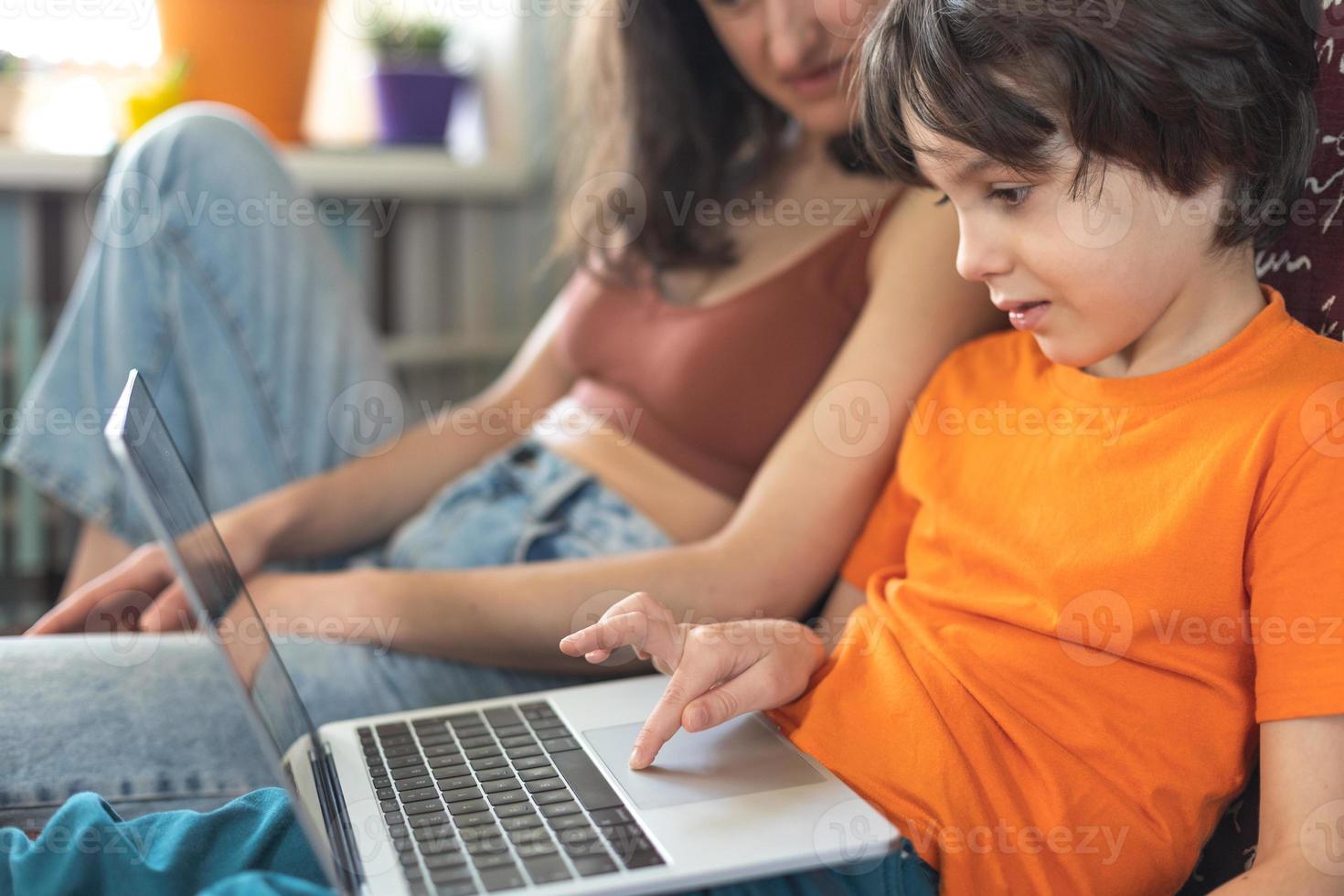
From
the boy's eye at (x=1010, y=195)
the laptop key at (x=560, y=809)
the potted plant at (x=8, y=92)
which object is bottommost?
the laptop key at (x=560, y=809)

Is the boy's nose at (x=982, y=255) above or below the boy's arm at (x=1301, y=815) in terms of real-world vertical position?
above

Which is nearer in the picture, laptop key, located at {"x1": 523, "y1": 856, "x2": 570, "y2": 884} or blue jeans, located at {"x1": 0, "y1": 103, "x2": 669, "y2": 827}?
laptop key, located at {"x1": 523, "y1": 856, "x2": 570, "y2": 884}

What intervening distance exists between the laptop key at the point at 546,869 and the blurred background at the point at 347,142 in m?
1.13

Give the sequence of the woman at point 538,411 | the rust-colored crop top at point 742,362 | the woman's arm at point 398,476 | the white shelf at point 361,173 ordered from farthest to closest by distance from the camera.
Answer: the white shelf at point 361,173 → the woman's arm at point 398,476 → the rust-colored crop top at point 742,362 → the woman at point 538,411

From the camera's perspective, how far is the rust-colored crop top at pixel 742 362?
1.02m

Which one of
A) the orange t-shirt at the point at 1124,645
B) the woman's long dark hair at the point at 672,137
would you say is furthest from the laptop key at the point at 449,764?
the woman's long dark hair at the point at 672,137

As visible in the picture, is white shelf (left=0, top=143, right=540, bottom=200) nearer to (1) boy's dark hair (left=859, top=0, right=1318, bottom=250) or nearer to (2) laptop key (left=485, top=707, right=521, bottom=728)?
(2) laptop key (left=485, top=707, right=521, bottom=728)

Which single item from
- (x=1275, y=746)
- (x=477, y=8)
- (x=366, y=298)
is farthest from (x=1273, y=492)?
(x=477, y=8)

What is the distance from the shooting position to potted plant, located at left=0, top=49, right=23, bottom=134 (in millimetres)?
1733

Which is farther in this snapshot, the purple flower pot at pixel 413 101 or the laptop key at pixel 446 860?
the purple flower pot at pixel 413 101

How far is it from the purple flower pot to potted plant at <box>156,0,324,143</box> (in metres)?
0.14

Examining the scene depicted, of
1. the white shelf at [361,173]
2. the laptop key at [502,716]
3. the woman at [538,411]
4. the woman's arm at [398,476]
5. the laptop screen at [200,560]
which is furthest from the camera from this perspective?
the white shelf at [361,173]

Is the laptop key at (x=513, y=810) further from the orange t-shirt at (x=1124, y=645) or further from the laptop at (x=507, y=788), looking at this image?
the orange t-shirt at (x=1124, y=645)

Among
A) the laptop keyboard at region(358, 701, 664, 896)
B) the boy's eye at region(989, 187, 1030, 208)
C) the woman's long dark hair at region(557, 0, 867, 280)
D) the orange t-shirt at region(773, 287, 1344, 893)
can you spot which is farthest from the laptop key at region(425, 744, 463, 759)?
the woman's long dark hair at region(557, 0, 867, 280)
